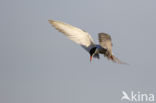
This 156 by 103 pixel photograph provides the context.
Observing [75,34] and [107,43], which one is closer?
[107,43]

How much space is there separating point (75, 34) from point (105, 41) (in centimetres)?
94

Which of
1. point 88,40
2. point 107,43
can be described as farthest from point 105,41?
point 88,40

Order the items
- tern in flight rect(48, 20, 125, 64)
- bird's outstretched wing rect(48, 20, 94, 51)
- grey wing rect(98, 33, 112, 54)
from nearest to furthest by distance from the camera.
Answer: grey wing rect(98, 33, 112, 54) < tern in flight rect(48, 20, 125, 64) < bird's outstretched wing rect(48, 20, 94, 51)

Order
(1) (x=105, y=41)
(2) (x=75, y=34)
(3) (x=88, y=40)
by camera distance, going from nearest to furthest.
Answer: (1) (x=105, y=41) < (2) (x=75, y=34) < (3) (x=88, y=40)

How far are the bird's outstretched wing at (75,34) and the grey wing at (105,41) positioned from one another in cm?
46

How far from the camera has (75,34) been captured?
8.58 m

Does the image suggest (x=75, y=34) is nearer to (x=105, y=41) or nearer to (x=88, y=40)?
(x=88, y=40)

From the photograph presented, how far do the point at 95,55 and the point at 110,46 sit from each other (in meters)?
0.61

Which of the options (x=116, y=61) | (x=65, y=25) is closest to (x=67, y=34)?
(x=65, y=25)

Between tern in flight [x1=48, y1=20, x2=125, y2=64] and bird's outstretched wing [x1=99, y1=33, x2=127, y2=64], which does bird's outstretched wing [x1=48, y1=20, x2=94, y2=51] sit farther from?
bird's outstretched wing [x1=99, y1=33, x2=127, y2=64]

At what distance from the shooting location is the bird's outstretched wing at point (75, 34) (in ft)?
27.2

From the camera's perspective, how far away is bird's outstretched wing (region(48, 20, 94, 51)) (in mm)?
8289

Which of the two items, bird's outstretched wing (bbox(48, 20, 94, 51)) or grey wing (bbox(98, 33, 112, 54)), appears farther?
bird's outstretched wing (bbox(48, 20, 94, 51))

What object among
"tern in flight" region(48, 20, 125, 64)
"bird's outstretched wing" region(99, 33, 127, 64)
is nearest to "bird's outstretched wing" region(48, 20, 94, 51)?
"tern in flight" region(48, 20, 125, 64)
